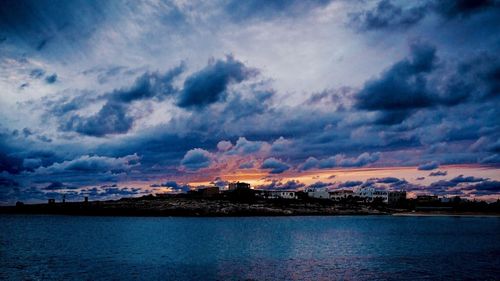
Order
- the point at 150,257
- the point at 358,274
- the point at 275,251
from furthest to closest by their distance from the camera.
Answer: the point at 275,251, the point at 150,257, the point at 358,274

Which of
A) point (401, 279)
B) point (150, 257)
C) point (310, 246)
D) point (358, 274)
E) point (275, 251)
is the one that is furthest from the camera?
point (310, 246)

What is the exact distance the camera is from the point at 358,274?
4856cm

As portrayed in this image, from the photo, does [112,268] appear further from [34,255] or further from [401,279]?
[401,279]

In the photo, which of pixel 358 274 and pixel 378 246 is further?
pixel 378 246

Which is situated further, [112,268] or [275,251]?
[275,251]

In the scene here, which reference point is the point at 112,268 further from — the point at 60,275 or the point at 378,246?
the point at 378,246

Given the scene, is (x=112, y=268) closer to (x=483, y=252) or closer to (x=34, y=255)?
(x=34, y=255)

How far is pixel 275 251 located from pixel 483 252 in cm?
3413

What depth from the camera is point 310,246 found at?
78500 millimetres

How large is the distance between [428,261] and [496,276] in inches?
510

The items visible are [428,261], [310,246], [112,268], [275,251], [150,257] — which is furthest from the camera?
[310,246]

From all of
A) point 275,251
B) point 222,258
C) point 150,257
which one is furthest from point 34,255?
point 275,251

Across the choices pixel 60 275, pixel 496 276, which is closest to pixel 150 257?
pixel 60 275

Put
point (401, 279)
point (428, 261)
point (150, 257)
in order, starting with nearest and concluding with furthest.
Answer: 1. point (401, 279)
2. point (428, 261)
3. point (150, 257)
